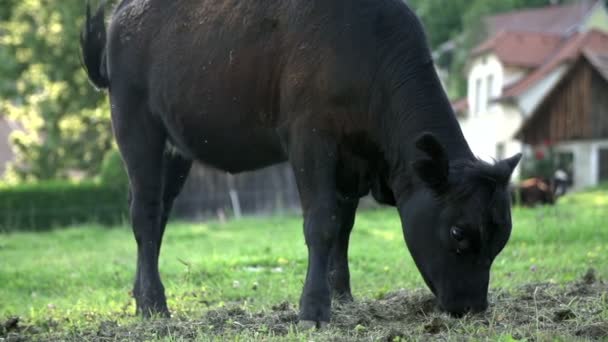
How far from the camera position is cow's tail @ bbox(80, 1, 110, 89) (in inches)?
264

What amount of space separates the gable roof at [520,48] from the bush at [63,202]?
63.1 feet

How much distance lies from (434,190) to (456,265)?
1.40 ft

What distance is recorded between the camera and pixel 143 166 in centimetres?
625

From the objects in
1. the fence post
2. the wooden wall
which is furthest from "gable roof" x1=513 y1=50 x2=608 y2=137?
the fence post

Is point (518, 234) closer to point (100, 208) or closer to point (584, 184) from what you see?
point (100, 208)

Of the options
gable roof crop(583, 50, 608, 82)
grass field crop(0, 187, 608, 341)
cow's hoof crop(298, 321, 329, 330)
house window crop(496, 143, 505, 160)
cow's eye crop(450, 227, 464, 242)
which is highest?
cow's eye crop(450, 227, 464, 242)

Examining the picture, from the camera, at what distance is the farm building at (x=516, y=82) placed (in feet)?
105

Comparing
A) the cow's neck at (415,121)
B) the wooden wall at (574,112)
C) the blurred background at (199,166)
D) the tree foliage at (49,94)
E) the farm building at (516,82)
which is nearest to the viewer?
the cow's neck at (415,121)

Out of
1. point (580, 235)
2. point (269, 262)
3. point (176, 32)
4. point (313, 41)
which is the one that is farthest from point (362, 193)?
point (580, 235)

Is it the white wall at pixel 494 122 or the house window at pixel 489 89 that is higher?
the house window at pixel 489 89

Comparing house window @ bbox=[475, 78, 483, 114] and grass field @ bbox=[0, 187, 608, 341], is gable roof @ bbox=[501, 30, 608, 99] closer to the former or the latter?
house window @ bbox=[475, 78, 483, 114]

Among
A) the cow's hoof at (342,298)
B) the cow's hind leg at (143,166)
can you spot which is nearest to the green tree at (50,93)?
the cow's hind leg at (143,166)

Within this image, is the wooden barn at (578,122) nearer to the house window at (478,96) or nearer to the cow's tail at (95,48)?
the house window at (478,96)

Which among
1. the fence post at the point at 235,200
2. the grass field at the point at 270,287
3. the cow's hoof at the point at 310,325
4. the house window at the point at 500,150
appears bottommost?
the house window at the point at 500,150
